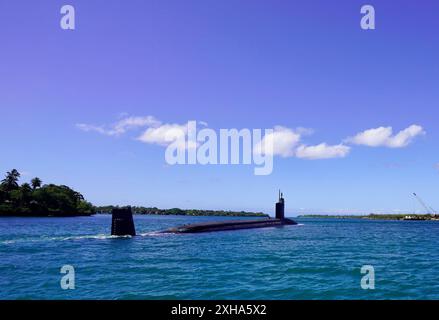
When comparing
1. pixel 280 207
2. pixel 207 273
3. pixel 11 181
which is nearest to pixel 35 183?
pixel 11 181

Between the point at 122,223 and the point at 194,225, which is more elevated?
the point at 122,223

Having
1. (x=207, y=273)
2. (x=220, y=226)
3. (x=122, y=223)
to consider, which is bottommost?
(x=220, y=226)

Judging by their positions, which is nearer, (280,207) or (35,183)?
(280,207)

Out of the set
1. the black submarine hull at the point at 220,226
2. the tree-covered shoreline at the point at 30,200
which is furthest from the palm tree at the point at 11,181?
the black submarine hull at the point at 220,226

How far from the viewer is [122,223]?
64.9 m

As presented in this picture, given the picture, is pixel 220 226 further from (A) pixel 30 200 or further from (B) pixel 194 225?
(A) pixel 30 200

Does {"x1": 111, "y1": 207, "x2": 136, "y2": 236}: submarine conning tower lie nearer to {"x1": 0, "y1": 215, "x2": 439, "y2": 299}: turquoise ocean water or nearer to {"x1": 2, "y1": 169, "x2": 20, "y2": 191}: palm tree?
{"x1": 0, "y1": 215, "x2": 439, "y2": 299}: turquoise ocean water

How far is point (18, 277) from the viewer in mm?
30391

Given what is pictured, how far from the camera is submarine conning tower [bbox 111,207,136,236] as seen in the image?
64.6m

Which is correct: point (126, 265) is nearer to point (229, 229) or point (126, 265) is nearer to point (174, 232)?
point (174, 232)

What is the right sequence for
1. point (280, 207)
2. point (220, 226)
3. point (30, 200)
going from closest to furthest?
1. point (220, 226)
2. point (280, 207)
3. point (30, 200)

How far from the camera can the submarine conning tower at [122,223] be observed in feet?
212
